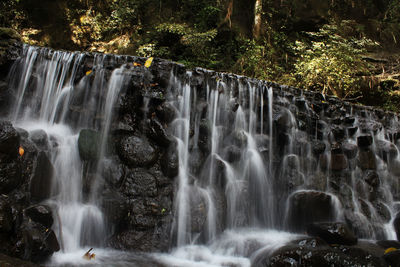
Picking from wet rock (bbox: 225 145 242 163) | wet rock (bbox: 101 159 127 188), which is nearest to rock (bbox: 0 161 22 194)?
wet rock (bbox: 101 159 127 188)

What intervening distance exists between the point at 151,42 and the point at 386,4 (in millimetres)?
14447

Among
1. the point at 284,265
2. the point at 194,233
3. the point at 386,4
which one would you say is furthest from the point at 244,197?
the point at 386,4

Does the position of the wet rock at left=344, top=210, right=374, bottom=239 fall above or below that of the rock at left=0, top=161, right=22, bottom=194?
below

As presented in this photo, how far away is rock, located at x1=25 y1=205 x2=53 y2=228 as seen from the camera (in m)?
4.01

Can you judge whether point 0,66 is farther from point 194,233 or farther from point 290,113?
point 290,113

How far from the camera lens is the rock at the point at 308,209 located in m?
6.29

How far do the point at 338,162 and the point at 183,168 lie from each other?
4880 mm

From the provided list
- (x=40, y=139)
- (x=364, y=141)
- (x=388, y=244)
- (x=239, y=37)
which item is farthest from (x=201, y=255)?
(x=239, y=37)

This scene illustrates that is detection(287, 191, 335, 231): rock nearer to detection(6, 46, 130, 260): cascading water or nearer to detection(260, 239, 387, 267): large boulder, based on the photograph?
detection(260, 239, 387, 267): large boulder

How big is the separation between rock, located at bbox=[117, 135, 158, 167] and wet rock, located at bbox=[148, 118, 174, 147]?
0.65 feet

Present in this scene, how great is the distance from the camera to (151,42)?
12.5 metres

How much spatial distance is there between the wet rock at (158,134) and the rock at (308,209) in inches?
136

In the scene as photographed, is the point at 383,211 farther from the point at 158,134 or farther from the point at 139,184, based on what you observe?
the point at 139,184

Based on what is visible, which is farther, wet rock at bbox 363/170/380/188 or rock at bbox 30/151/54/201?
wet rock at bbox 363/170/380/188
